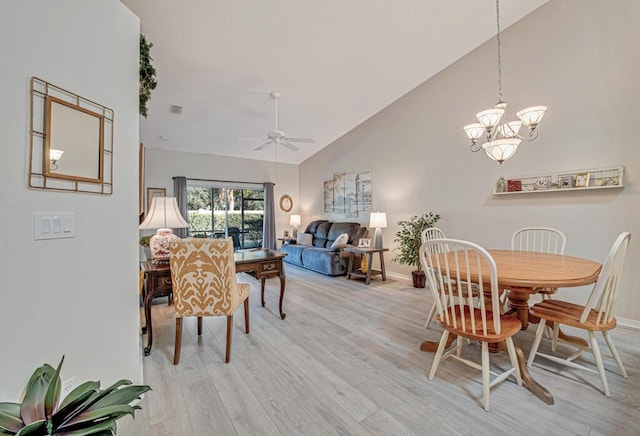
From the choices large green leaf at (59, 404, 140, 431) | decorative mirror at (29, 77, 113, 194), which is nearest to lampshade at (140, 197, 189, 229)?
decorative mirror at (29, 77, 113, 194)

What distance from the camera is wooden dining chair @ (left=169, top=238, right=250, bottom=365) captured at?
213cm

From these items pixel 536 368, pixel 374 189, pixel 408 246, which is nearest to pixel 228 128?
pixel 374 189

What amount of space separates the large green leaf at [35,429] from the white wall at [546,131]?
432cm

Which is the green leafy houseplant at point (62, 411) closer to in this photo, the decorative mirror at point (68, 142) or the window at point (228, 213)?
the decorative mirror at point (68, 142)

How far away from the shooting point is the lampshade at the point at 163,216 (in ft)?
8.22

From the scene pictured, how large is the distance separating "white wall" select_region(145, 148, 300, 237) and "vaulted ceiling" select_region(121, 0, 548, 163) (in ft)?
1.91

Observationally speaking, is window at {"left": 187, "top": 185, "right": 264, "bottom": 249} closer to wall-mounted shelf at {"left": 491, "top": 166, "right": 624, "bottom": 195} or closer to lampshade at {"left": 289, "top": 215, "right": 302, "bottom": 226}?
lampshade at {"left": 289, "top": 215, "right": 302, "bottom": 226}

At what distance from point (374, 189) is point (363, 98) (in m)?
1.66

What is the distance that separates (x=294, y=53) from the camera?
346cm

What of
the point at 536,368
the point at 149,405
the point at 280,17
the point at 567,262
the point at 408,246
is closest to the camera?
the point at 149,405

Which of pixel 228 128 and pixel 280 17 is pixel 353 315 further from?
pixel 228 128

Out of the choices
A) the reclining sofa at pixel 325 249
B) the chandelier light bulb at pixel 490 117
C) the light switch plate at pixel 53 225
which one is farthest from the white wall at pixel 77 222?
the reclining sofa at pixel 325 249

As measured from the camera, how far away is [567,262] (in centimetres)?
220

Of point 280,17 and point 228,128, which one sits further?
point 228,128
